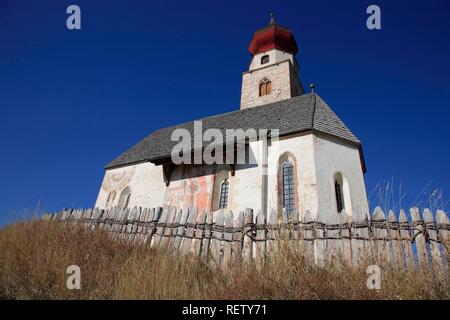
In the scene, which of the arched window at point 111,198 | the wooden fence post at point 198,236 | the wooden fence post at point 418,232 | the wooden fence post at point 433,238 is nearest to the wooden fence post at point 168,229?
the wooden fence post at point 198,236

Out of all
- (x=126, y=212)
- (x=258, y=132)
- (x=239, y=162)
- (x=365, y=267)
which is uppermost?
(x=258, y=132)

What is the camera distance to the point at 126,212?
780 centimetres

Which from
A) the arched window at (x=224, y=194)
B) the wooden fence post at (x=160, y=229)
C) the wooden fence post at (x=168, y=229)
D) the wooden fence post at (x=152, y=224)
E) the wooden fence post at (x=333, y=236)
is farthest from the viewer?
the arched window at (x=224, y=194)

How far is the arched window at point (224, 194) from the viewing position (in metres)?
11.5

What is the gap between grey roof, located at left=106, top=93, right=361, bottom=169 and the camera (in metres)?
11.5

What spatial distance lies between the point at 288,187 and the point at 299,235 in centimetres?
591

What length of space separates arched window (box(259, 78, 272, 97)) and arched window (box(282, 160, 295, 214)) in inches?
475

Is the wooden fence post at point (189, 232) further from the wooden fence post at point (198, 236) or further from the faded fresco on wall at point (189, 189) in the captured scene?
the faded fresco on wall at point (189, 189)

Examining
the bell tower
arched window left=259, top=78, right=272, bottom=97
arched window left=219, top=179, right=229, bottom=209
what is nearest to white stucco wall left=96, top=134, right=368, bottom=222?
arched window left=219, top=179, right=229, bottom=209

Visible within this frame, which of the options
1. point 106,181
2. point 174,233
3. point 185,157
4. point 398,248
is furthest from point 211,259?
point 106,181

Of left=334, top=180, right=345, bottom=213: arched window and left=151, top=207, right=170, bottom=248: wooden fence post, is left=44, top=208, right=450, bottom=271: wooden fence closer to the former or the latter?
left=151, top=207, right=170, bottom=248: wooden fence post

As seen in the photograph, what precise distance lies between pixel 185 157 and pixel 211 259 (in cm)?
701

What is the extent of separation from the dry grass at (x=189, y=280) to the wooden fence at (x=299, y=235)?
1.47 feet
